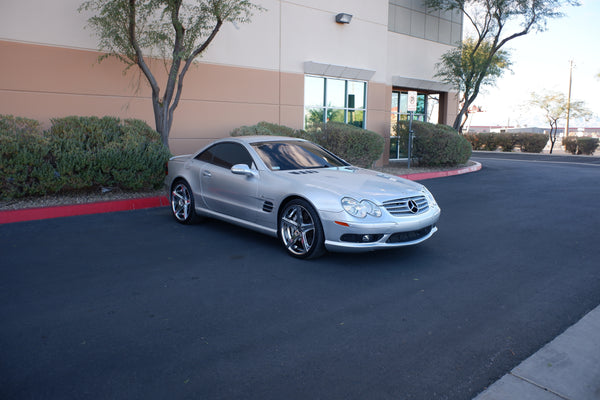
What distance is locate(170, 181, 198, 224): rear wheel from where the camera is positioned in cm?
741

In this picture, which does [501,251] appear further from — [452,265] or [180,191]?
[180,191]

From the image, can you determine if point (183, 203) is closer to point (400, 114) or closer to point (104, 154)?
point (104, 154)

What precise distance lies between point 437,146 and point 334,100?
3.85m

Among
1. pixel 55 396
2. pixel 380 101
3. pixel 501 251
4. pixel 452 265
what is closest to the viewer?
pixel 55 396

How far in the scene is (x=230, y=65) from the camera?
13.5 m

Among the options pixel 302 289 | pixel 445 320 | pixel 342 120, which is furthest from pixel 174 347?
pixel 342 120

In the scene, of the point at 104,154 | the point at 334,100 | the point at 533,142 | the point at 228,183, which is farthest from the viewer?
the point at 533,142

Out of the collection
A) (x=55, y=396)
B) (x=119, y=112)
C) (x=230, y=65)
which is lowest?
(x=55, y=396)

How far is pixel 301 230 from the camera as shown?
5586mm

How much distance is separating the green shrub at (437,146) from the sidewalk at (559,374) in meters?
13.2

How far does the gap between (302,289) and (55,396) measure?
2.37 metres

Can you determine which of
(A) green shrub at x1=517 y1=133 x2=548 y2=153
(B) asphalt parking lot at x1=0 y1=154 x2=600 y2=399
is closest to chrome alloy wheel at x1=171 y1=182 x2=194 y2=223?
(B) asphalt parking lot at x1=0 y1=154 x2=600 y2=399

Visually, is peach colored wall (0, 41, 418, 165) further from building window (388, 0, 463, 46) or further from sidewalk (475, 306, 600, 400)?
sidewalk (475, 306, 600, 400)

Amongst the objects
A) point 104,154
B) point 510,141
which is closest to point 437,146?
point 104,154
